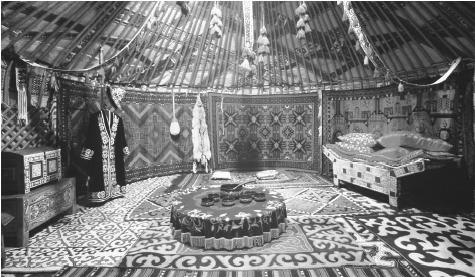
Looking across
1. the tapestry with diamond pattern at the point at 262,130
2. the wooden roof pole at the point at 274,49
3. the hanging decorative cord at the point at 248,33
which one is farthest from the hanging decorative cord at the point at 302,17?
the tapestry with diamond pattern at the point at 262,130

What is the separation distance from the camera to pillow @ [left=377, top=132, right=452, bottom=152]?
3443mm

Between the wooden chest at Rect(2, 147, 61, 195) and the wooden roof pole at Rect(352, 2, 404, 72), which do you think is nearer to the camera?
the wooden chest at Rect(2, 147, 61, 195)

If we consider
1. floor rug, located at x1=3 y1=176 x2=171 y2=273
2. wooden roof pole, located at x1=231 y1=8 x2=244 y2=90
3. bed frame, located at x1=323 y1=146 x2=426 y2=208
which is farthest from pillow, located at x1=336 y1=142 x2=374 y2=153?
floor rug, located at x1=3 y1=176 x2=171 y2=273

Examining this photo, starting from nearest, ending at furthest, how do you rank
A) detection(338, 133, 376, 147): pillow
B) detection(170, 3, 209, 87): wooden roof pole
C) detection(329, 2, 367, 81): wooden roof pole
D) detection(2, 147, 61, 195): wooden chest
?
1. detection(2, 147, 61, 195): wooden chest
2. detection(329, 2, 367, 81): wooden roof pole
3. detection(170, 3, 209, 87): wooden roof pole
4. detection(338, 133, 376, 147): pillow

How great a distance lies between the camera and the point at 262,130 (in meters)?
5.74

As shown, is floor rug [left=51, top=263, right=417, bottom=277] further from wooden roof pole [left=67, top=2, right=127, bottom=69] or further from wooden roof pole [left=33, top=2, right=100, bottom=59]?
wooden roof pole [left=67, top=2, right=127, bottom=69]

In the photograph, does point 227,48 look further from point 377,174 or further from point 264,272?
point 264,272

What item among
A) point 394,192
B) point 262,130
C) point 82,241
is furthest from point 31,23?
point 394,192

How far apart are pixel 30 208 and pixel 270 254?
219 centimetres

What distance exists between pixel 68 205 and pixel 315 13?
4120mm

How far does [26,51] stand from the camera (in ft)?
9.95

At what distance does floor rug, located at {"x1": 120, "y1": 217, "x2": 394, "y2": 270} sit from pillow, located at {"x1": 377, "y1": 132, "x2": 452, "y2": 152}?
5.76 ft

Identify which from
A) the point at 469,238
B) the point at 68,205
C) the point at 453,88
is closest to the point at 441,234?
the point at 469,238

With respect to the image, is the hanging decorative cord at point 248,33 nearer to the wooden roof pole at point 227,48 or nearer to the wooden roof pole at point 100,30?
the wooden roof pole at point 227,48
